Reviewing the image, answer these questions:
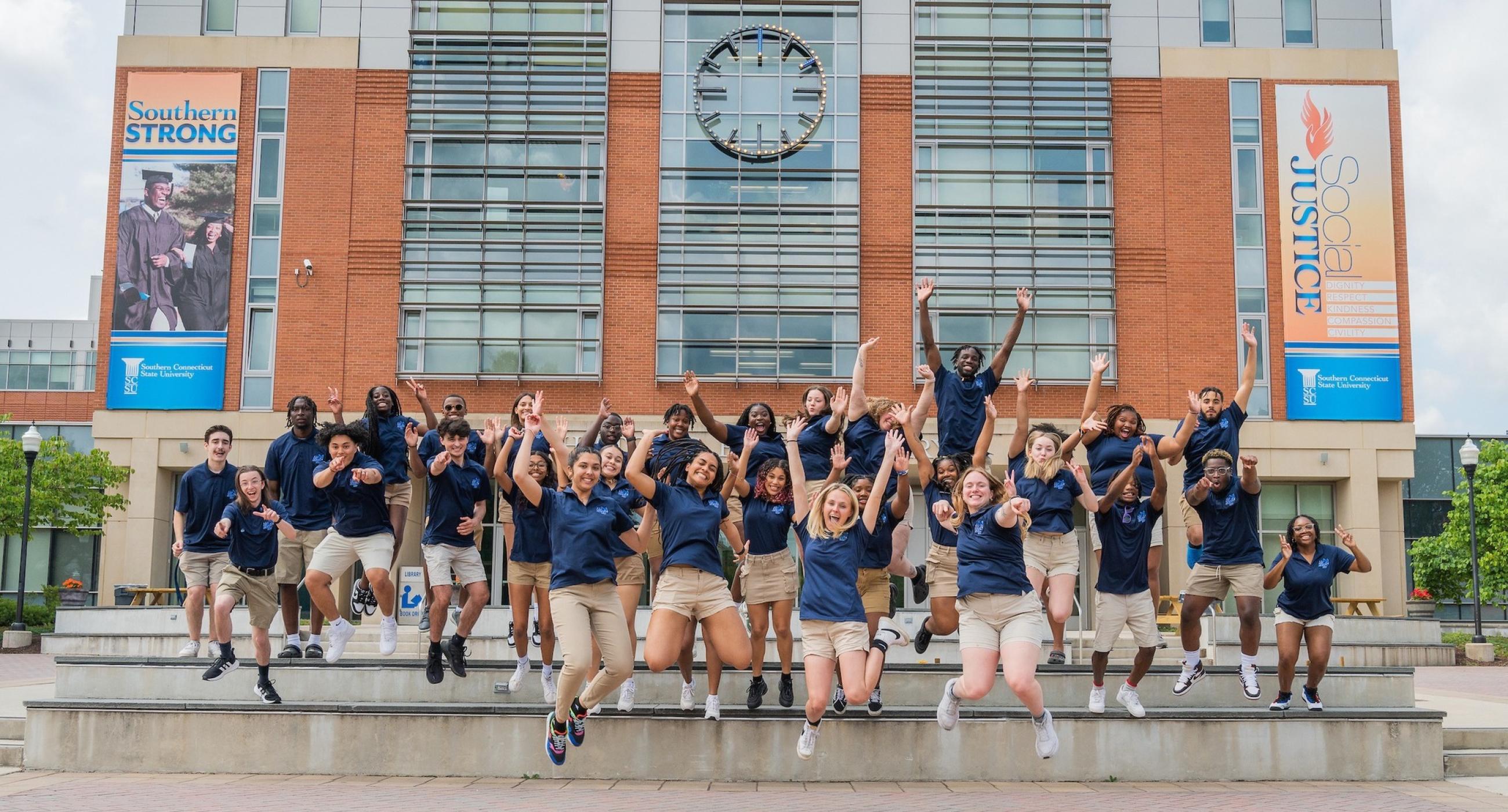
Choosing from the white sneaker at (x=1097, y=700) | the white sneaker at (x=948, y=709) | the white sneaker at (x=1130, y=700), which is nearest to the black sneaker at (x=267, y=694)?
the white sneaker at (x=948, y=709)

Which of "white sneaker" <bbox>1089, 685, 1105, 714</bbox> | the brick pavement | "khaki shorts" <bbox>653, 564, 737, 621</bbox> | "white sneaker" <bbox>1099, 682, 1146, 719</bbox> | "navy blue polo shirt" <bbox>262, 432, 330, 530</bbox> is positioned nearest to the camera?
the brick pavement

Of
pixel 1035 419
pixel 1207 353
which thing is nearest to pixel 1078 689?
pixel 1035 419

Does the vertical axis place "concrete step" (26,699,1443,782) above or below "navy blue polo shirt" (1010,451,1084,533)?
below

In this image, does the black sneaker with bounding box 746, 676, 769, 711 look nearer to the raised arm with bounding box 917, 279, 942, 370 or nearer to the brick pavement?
the brick pavement

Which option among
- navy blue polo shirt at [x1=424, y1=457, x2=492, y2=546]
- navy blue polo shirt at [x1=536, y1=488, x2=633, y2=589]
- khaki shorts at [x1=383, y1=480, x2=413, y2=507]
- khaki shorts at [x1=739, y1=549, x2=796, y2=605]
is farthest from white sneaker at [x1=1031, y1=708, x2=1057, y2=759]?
khaki shorts at [x1=383, y1=480, x2=413, y2=507]

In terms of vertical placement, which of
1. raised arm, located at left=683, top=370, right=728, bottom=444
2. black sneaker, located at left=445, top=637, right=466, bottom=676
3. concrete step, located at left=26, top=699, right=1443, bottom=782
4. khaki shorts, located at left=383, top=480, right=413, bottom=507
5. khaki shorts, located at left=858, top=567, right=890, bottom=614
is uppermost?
raised arm, located at left=683, top=370, right=728, bottom=444

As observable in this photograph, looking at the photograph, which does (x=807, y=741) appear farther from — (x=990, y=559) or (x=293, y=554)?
(x=293, y=554)

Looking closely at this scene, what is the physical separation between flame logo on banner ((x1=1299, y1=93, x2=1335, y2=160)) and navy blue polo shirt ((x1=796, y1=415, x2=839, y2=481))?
22664 mm

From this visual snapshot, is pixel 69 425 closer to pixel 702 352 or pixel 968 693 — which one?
pixel 702 352

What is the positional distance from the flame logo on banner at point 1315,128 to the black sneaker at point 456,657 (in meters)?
25.5

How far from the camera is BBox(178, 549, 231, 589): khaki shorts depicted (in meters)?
11.9

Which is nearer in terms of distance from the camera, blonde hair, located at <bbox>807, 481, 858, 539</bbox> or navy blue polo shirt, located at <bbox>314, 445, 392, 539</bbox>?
blonde hair, located at <bbox>807, 481, 858, 539</bbox>

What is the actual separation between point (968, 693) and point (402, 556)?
2237cm

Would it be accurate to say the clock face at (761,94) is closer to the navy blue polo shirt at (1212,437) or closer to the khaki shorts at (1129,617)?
the navy blue polo shirt at (1212,437)
